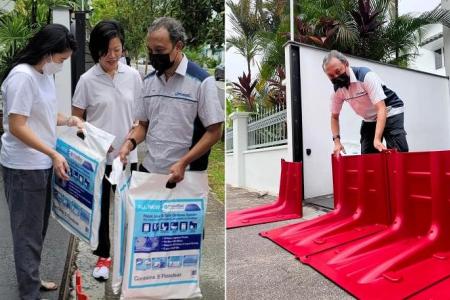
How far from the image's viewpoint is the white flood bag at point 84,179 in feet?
4.73

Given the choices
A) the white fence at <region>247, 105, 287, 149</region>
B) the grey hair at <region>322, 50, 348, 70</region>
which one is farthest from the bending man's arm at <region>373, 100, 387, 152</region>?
the white fence at <region>247, 105, 287, 149</region>

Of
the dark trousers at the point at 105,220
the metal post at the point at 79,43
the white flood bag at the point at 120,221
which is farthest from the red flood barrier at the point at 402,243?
the metal post at the point at 79,43

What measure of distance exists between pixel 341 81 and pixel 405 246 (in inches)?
27.6

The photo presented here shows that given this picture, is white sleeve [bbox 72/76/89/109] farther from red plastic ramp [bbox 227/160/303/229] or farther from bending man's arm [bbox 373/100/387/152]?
bending man's arm [bbox 373/100/387/152]

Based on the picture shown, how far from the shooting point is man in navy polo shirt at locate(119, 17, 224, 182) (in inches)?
52.1

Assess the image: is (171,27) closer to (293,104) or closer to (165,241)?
(293,104)

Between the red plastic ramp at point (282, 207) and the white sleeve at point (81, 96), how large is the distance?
0.80 metres

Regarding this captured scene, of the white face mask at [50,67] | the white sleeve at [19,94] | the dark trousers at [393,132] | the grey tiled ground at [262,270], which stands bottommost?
the grey tiled ground at [262,270]

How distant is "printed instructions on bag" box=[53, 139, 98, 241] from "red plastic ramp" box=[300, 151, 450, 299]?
74cm

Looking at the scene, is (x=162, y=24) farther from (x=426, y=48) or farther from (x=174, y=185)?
(x=426, y=48)

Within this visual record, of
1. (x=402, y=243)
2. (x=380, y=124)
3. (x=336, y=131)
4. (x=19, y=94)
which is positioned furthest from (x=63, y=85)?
(x=402, y=243)

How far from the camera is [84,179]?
4.78 ft

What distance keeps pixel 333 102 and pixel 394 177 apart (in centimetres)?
41

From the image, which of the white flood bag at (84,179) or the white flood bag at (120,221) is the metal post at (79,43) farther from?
the white flood bag at (120,221)
